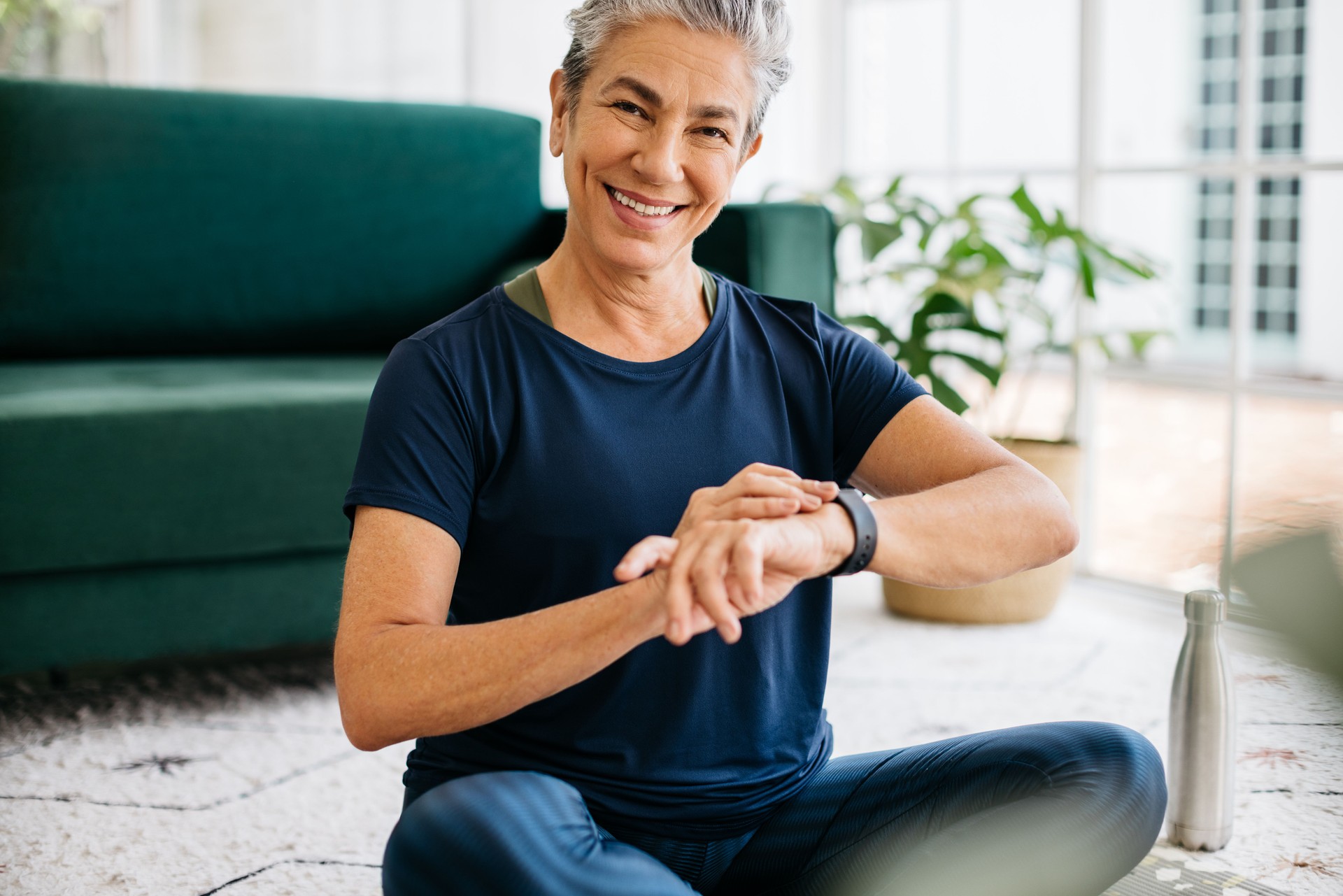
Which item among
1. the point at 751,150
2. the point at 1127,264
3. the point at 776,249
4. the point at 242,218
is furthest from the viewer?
the point at 242,218

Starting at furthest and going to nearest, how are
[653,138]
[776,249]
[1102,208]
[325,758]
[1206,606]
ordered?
[1102,208], [776,249], [325,758], [1206,606], [653,138]

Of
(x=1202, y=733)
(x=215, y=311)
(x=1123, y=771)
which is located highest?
(x=215, y=311)

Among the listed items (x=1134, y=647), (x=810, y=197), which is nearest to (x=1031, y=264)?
(x=810, y=197)

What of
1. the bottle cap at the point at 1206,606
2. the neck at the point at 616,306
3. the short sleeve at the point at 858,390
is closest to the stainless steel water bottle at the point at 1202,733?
the bottle cap at the point at 1206,606

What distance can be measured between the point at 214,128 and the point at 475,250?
22.7 inches

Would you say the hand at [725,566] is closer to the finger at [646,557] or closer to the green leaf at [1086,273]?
the finger at [646,557]

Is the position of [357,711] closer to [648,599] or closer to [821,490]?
[648,599]

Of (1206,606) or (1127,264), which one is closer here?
(1206,606)

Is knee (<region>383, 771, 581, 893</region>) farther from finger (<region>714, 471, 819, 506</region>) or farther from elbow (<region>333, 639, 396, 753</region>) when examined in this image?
finger (<region>714, 471, 819, 506</region>)

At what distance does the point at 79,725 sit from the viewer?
1861 mm

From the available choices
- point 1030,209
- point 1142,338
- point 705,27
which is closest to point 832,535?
point 705,27

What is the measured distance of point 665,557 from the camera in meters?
0.88

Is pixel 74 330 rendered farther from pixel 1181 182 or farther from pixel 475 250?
pixel 1181 182

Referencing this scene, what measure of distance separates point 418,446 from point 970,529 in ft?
1.56
